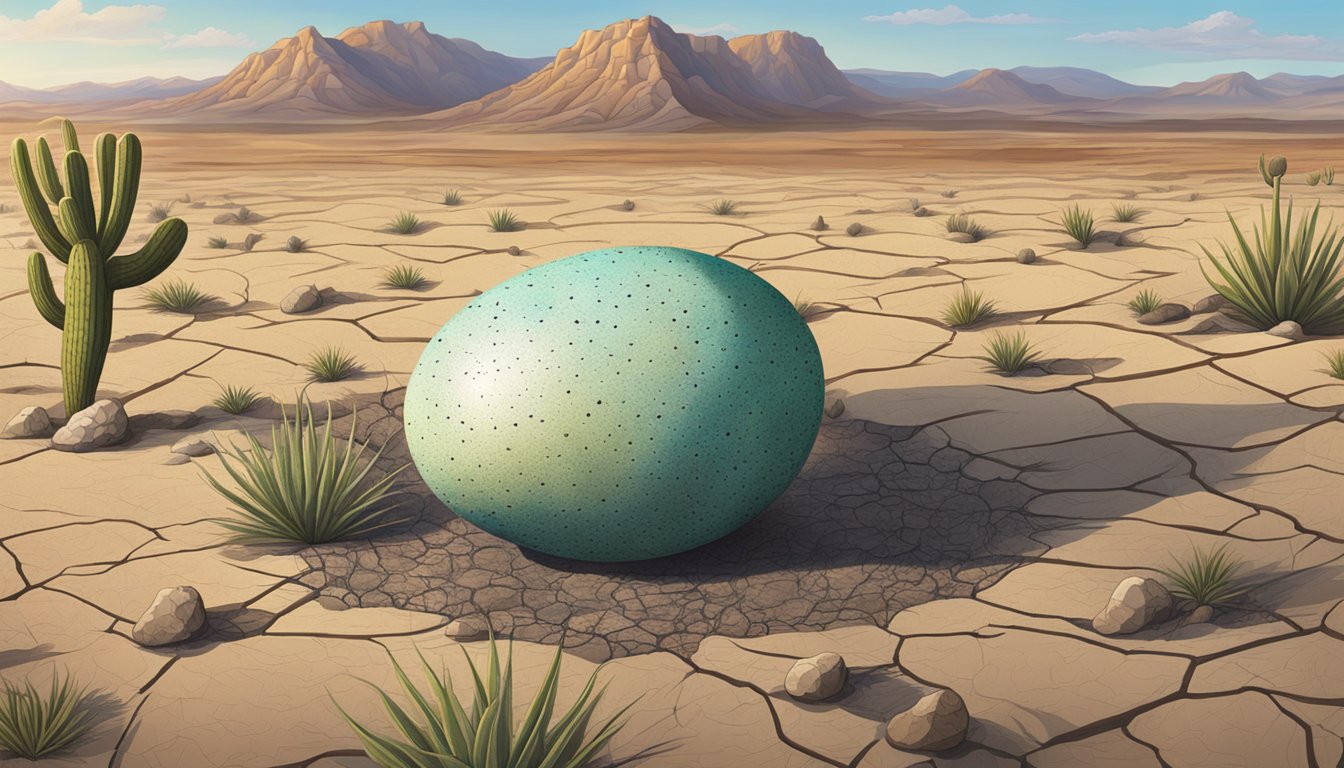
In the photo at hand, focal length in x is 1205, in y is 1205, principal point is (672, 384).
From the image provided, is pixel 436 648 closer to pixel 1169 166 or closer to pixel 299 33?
pixel 1169 166

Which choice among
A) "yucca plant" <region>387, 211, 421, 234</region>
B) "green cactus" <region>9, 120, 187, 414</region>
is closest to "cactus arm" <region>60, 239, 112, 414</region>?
"green cactus" <region>9, 120, 187, 414</region>

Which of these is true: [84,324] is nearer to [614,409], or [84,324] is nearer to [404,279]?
[404,279]

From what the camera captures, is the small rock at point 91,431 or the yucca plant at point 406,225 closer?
the small rock at point 91,431

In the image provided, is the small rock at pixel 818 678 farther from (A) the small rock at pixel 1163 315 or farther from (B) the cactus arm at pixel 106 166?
(A) the small rock at pixel 1163 315

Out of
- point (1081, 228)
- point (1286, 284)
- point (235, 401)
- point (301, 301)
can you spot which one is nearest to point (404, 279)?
point (301, 301)

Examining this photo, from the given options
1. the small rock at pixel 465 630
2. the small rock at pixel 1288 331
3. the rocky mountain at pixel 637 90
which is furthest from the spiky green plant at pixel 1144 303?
the rocky mountain at pixel 637 90

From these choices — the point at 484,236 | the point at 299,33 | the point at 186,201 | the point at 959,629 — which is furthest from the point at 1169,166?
the point at 299,33

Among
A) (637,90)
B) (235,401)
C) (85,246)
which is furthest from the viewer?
(637,90)
